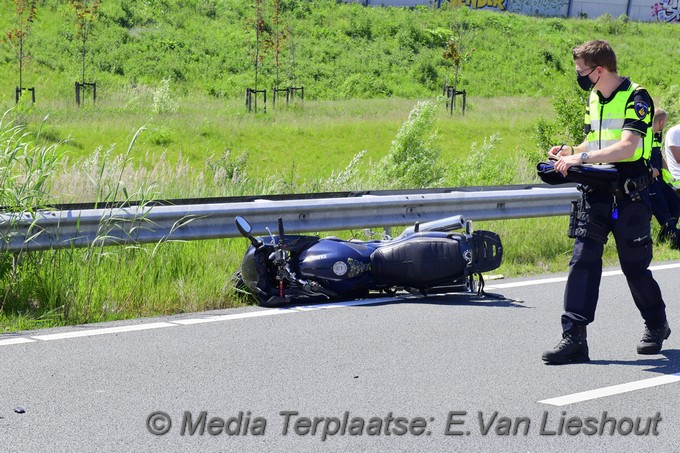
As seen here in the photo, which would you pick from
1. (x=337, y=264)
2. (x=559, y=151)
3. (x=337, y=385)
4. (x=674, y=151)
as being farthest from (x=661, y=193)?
(x=337, y=385)

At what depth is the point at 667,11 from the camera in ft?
252

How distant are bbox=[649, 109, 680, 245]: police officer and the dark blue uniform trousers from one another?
424 centimetres

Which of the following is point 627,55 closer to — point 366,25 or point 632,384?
point 366,25

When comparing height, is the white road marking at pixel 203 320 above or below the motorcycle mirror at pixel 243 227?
below

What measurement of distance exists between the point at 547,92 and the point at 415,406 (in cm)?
5177

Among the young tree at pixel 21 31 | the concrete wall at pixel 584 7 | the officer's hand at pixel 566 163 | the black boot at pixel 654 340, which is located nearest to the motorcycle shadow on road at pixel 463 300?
the black boot at pixel 654 340

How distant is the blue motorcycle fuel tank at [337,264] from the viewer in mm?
7781

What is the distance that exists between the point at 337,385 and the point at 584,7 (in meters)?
72.1

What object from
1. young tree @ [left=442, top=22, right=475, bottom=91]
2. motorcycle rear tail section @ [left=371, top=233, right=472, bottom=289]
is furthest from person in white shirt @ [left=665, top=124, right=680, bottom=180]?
young tree @ [left=442, top=22, right=475, bottom=91]

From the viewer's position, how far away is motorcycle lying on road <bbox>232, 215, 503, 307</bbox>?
7.77m

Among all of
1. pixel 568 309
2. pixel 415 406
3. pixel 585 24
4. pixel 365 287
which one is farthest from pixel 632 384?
pixel 585 24

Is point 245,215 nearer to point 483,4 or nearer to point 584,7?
point 483,4

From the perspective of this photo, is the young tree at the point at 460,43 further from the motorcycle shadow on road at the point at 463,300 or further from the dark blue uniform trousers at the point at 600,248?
the dark blue uniform trousers at the point at 600,248

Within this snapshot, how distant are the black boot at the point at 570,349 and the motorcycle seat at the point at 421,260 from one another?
1699 mm
